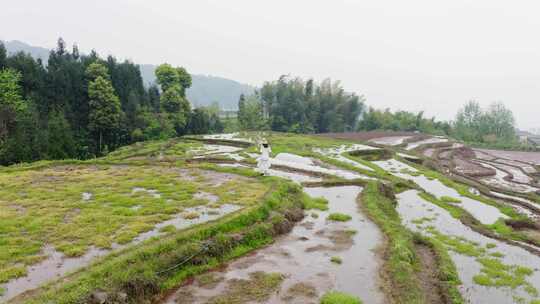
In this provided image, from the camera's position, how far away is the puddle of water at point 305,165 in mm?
22359

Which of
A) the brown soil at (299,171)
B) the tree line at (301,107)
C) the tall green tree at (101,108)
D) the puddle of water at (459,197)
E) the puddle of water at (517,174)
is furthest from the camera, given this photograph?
the tree line at (301,107)

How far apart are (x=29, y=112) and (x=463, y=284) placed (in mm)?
43467

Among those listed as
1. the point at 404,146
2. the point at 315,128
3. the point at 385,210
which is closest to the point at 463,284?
the point at 385,210

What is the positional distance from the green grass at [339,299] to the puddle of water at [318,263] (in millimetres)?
280

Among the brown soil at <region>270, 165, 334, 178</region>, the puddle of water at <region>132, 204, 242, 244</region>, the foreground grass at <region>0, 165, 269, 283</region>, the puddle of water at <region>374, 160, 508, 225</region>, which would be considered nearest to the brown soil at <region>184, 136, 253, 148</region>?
the brown soil at <region>270, 165, 334, 178</region>

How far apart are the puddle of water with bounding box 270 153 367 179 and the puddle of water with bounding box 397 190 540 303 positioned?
14.3ft

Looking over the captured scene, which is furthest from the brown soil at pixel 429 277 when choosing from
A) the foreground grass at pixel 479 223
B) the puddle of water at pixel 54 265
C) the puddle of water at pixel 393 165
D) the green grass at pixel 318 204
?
the puddle of water at pixel 393 165

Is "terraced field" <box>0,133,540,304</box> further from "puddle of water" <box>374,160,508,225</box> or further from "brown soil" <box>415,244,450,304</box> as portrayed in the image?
"puddle of water" <box>374,160,508,225</box>

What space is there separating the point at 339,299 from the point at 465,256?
19.7 ft

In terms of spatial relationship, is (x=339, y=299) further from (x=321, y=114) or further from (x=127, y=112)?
(x=321, y=114)

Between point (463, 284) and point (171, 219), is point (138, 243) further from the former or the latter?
point (463, 284)

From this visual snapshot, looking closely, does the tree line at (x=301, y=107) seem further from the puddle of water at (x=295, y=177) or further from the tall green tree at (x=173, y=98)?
the puddle of water at (x=295, y=177)

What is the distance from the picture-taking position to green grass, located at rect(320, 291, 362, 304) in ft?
23.7

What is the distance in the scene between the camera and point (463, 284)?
891 centimetres
